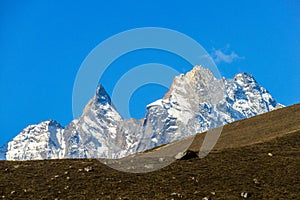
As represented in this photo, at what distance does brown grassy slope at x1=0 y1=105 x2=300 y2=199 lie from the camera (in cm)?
4541

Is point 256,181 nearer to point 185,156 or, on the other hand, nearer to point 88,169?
point 185,156

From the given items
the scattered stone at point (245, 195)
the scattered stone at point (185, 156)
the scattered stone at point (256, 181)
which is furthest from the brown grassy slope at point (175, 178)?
the scattered stone at point (185, 156)

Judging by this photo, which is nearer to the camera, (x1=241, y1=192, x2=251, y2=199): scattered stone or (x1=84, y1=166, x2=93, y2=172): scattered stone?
(x1=241, y1=192, x2=251, y2=199): scattered stone

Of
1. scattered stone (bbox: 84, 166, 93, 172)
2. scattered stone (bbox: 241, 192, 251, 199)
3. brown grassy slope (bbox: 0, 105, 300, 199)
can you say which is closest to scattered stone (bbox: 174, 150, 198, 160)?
brown grassy slope (bbox: 0, 105, 300, 199)

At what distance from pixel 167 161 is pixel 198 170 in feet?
15.6

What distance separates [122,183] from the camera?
4859 centimetres

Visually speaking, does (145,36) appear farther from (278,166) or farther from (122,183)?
(278,166)

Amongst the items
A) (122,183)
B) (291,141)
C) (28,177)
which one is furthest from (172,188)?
(291,141)

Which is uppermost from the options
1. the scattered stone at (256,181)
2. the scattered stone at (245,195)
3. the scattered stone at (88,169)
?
the scattered stone at (88,169)

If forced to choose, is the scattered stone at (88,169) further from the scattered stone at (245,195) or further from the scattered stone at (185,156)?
the scattered stone at (245,195)

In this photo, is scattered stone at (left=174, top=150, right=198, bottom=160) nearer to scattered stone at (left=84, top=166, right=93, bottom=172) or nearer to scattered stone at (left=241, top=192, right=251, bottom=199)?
scattered stone at (left=84, top=166, right=93, bottom=172)

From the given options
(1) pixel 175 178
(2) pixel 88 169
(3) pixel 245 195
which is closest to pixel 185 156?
(1) pixel 175 178

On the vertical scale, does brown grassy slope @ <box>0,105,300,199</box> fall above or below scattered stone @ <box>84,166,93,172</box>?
below

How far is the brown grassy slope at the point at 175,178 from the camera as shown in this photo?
4541cm
